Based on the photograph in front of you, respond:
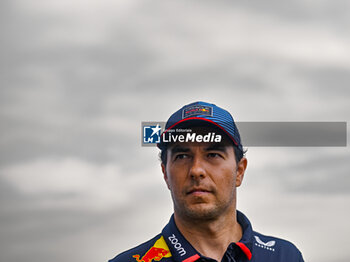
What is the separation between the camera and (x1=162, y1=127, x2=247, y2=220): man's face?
6.65 meters

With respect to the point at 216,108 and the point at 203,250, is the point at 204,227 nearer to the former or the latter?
the point at 203,250

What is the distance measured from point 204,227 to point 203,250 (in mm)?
320

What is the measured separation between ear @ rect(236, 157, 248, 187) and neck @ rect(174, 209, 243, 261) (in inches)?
19.6

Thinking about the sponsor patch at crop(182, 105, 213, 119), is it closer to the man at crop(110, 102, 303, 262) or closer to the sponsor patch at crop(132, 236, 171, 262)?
the man at crop(110, 102, 303, 262)

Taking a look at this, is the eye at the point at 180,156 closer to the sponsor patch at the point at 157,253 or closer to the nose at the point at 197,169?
the nose at the point at 197,169

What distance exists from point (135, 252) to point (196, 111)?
7.14ft

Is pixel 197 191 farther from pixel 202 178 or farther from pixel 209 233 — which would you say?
pixel 209 233

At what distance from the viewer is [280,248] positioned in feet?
24.6

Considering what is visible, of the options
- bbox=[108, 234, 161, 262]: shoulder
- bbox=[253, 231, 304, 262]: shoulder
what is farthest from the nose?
bbox=[253, 231, 304, 262]: shoulder

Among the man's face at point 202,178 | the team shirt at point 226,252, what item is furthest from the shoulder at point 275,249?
the man's face at point 202,178

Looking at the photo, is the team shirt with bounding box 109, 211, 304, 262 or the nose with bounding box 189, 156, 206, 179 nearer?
the nose with bounding box 189, 156, 206, 179

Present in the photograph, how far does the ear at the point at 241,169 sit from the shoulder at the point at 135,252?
1.39m

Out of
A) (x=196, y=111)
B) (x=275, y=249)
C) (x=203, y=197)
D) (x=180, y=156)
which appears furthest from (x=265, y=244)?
(x=196, y=111)

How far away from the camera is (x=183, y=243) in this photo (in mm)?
6922
